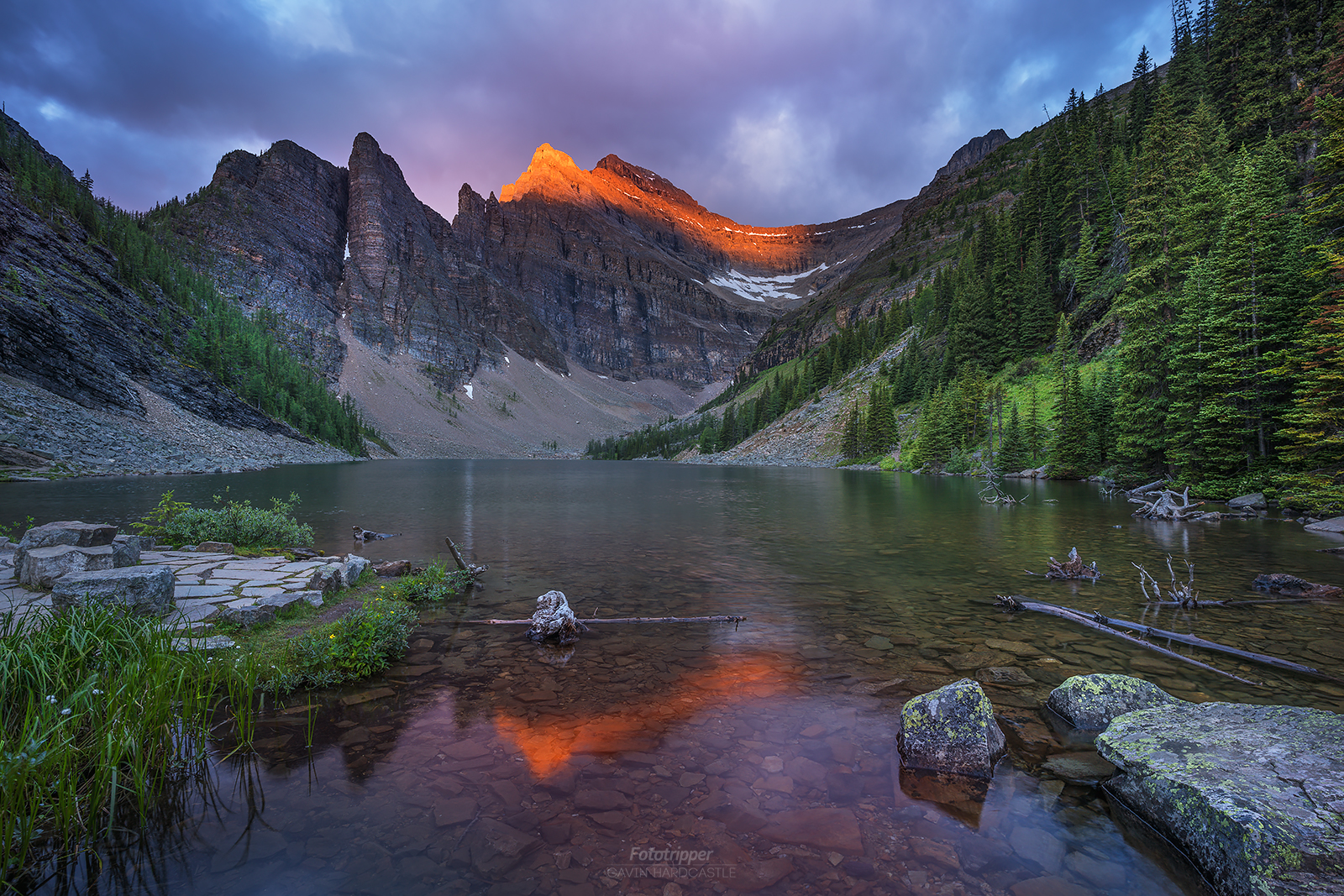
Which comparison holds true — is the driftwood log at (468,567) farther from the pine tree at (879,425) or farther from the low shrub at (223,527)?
the pine tree at (879,425)

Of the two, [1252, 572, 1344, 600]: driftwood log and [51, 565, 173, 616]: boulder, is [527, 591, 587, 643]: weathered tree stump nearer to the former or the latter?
[51, 565, 173, 616]: boulder

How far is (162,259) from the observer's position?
106 m

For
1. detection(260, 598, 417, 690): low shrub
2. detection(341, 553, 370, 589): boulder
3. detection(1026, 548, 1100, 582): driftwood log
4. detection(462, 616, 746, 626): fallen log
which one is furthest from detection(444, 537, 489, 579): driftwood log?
detection(1026, 548, 1100, 582): driftwood log

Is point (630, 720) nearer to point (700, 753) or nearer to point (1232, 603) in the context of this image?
point (700, 753)

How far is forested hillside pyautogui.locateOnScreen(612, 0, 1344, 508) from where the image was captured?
25.3 metres

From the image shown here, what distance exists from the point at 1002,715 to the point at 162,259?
504 feet

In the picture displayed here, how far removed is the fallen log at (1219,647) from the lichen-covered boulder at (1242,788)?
392 centimetres

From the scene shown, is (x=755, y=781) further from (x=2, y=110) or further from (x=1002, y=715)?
(x=2, y=110)

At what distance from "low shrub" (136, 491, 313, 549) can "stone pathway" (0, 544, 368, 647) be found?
2.35m

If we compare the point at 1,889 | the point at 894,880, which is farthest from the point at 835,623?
the point at 1,889

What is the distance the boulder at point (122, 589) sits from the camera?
22.7 ft

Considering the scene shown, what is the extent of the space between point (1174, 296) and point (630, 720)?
46872 millimetres

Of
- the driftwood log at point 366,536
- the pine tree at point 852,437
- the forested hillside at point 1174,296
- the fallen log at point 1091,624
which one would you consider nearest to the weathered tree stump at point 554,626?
the fallen log at point 1091,624

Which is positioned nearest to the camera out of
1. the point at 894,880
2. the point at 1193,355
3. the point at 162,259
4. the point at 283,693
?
the point at 894,880
